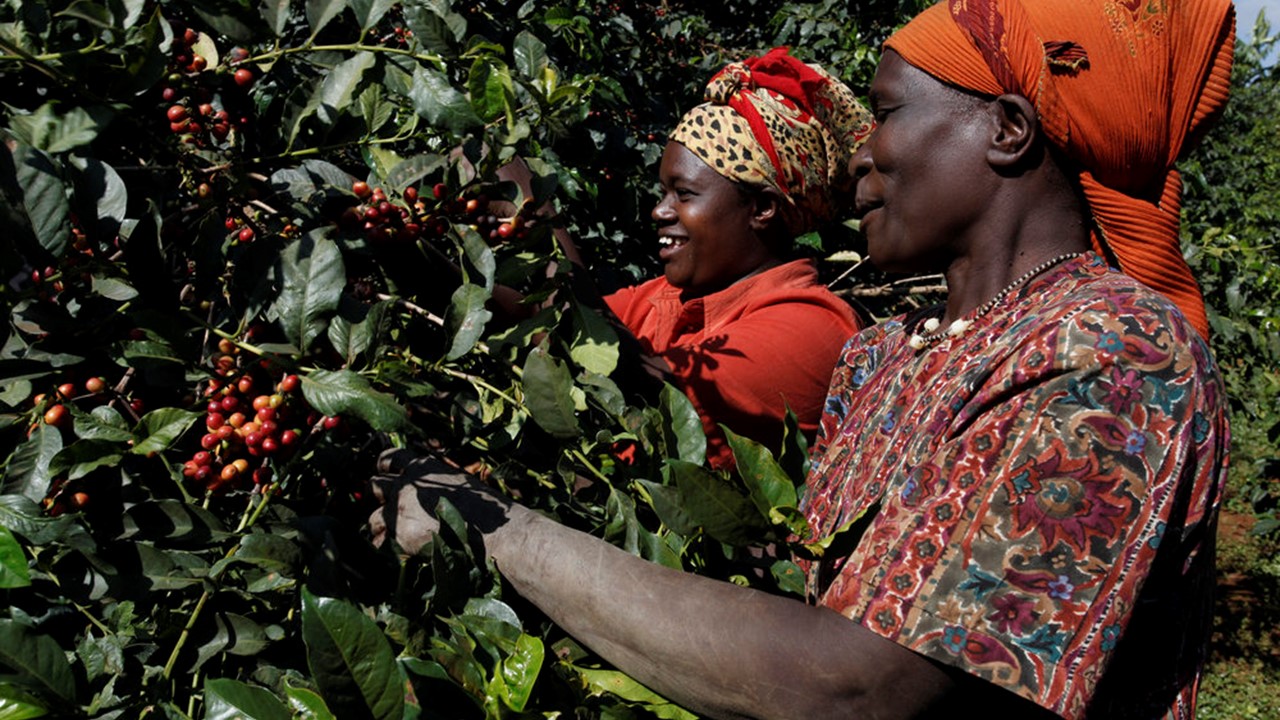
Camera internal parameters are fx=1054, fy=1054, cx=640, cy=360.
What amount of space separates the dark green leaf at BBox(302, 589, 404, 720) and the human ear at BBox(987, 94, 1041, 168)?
0.98 metres

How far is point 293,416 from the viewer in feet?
3.91

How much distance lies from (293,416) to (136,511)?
0.19 m

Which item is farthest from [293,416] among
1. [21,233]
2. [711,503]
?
[711,503]

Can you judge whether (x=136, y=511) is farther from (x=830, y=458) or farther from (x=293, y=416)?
(x=830, y=458)

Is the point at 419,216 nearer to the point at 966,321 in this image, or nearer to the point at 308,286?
the point at 308,286

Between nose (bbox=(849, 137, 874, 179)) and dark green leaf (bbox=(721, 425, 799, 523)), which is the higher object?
nose (bbox=(849, 137, 874, 179))

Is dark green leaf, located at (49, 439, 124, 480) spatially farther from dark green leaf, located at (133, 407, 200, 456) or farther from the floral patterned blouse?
the floral patterned blouse

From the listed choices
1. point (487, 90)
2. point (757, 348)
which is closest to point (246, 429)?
point (487, 90)

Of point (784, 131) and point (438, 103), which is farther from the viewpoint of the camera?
point (784, 131)

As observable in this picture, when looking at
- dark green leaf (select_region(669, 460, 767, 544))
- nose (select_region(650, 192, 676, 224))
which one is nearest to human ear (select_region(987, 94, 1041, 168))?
dark green leaf (select_region(669, 460, 767, 544))

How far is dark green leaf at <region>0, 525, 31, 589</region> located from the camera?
892 mm

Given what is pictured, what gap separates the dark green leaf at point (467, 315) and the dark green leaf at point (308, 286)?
0.49ft

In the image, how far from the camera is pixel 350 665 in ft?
2.93

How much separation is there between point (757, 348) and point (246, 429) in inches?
48.4
